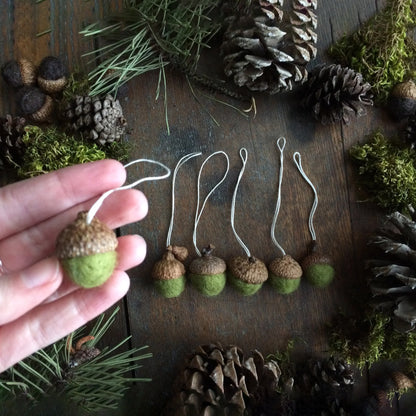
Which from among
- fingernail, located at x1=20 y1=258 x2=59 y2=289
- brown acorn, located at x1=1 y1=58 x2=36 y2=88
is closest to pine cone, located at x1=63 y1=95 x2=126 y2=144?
brown acorn, located at x1=1 y1=58 x2=36 y2=88

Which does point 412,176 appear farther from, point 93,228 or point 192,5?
point 93,228

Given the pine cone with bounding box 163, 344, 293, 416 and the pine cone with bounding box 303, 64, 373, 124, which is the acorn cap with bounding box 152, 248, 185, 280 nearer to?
the pine cone with bounding box 163, 344, 293, 416

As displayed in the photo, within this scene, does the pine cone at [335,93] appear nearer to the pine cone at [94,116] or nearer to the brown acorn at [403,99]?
the brown acorn at [403,99]

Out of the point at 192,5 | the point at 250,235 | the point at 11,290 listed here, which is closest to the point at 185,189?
the point at 250,235

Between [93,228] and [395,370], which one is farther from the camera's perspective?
[395,370]

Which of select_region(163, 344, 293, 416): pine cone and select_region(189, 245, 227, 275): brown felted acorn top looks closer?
select_region(163, 344, 293, 416): pine cone

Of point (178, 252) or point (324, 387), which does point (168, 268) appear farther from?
point (324, 387)

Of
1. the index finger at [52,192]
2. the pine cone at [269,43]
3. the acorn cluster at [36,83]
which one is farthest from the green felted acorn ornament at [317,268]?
the acorn cluster at [36,83]
